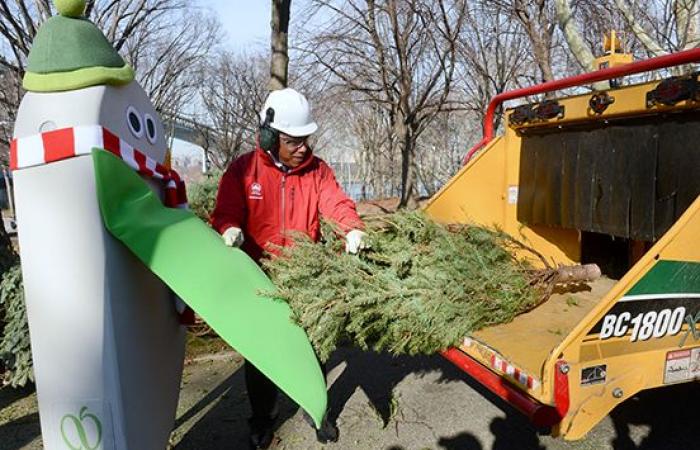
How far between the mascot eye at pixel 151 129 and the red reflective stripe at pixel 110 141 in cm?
32

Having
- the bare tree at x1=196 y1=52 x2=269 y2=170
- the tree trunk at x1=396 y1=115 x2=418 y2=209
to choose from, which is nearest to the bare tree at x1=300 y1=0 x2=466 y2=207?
the tree trunk at x1=396 y1=115 x2=418 y2=209

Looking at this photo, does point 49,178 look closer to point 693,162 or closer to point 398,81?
point 693,162

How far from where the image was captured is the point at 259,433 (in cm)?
356

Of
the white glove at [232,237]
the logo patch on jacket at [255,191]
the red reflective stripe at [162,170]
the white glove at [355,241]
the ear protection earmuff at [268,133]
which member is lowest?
the white glove at [355,241]

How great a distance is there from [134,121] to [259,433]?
84.9 inches

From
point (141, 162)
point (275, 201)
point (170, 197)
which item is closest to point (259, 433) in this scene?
point (275, 201)

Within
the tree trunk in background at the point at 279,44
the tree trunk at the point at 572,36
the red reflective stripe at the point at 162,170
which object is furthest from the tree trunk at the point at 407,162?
the red reflective stripe at the point at 162,170

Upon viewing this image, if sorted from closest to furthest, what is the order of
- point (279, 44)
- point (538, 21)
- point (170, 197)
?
point (170, 197) → point (279, 44) → point (538, 21)

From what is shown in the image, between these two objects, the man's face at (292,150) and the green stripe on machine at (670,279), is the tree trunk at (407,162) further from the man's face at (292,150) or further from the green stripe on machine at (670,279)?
the green stripe on machine at (670,279)

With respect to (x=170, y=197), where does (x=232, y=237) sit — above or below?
below

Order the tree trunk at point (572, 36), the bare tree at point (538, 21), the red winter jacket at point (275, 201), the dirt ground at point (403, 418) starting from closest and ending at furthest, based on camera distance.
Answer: the red winter jacket at point (275, 201)
the dirt ground at point (403, 418)
the tree trunk at point (572, 36)
the bare tree at point (538, 21)

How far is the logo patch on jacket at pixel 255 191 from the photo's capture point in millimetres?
3100

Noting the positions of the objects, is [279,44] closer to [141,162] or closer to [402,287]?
[141,162]

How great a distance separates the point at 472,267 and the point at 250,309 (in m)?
1.28
